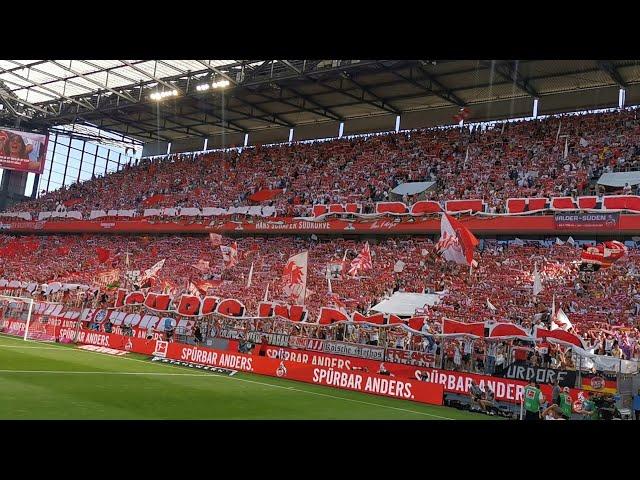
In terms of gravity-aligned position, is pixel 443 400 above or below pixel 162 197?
below

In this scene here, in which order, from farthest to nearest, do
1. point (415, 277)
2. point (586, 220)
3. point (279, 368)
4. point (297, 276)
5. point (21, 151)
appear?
point (21, 151)
point (415, 277)
point (586, 220)
point (297, 276)
point (279, 368)

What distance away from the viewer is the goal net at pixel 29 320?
31.2 m

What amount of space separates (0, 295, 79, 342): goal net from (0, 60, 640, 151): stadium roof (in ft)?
52.1

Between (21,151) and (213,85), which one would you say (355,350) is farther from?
(21,151)

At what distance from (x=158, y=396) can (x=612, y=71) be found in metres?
29.4

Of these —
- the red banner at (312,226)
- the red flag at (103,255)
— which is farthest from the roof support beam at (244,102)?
the red flag at (103,255)

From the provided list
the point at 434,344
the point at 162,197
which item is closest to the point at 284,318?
the point at 434,344

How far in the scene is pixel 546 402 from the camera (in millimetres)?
16703

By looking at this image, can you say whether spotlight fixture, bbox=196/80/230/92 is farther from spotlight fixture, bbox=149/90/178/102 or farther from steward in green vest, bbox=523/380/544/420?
steward in green vest, bbox=523/380/544/420

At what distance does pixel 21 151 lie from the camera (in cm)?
4403

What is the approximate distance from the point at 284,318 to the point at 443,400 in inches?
348

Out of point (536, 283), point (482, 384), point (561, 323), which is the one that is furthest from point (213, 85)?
point (482, 384)

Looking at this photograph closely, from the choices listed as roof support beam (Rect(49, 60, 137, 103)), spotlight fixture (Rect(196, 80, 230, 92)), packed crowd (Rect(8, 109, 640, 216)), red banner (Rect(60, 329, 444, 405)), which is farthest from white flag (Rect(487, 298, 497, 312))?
roof support beam (Rect(49, 60, 137, 103))
